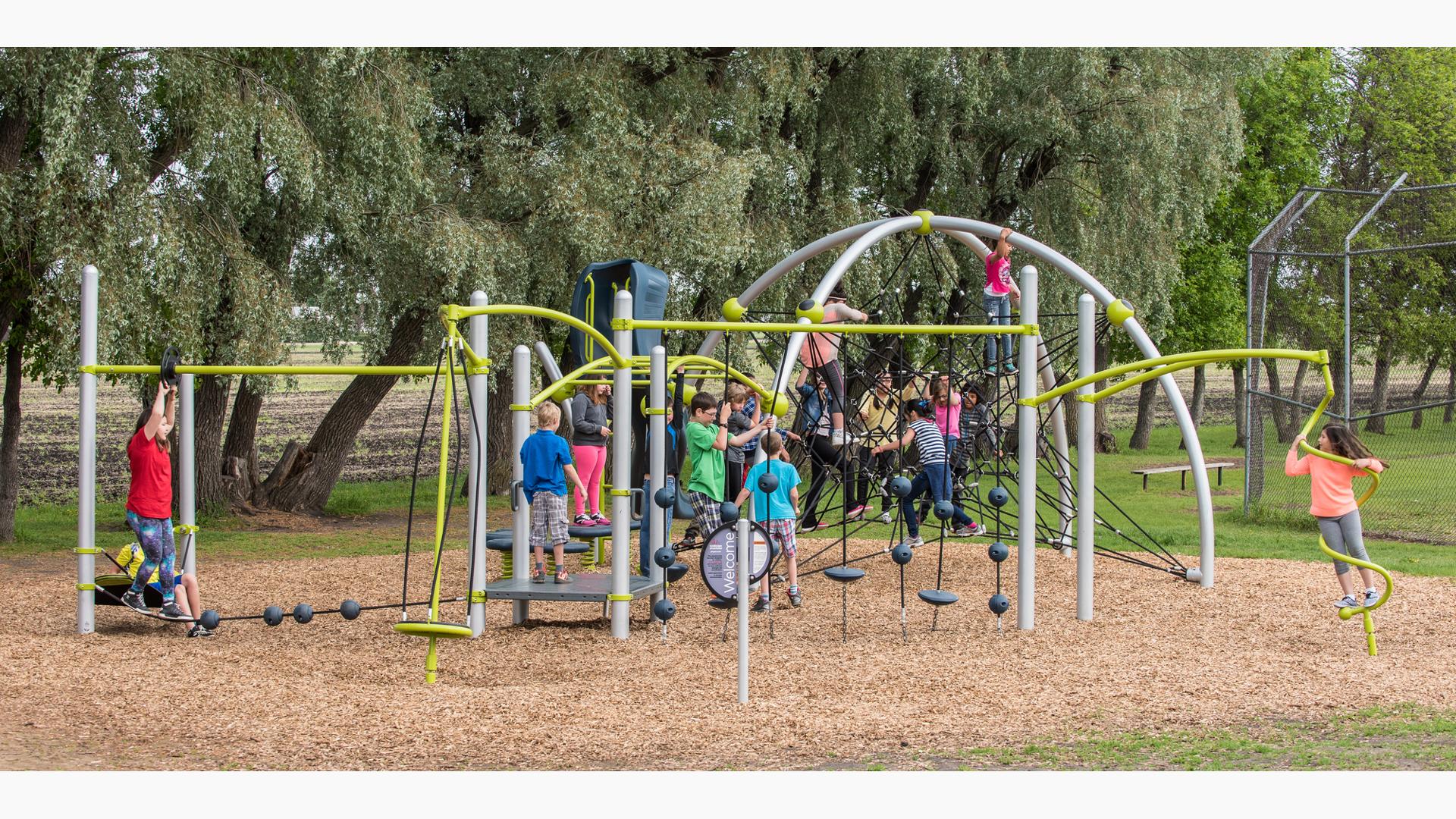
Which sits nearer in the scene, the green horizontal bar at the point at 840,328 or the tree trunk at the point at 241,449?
the green horizontal bar at the point at 840,328

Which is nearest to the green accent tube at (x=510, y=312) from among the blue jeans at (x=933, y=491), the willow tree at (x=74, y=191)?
the blue jeans at (x=933, y=491)

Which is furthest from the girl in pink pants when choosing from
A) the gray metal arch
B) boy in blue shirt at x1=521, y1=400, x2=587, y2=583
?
boy in blue shirt at x1=521, y1=400, x2=587, y2=583

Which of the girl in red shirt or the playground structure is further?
the girl in red shirt

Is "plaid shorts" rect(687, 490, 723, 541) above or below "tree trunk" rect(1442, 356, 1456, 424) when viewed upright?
below

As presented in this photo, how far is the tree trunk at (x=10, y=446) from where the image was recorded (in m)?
12.8

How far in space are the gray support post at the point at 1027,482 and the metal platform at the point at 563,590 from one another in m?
2.23

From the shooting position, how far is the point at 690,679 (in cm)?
671

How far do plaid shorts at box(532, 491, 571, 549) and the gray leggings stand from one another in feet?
15.2

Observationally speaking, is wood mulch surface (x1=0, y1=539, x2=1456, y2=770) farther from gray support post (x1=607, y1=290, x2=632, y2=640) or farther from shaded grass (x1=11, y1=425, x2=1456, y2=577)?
shaded grass (x1=11, y1=425, x2=1456, y2=577)

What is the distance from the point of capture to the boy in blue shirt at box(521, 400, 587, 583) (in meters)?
8.02

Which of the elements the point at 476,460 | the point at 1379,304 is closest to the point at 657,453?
the point at 476,460

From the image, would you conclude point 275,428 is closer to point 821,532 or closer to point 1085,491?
point 821,532

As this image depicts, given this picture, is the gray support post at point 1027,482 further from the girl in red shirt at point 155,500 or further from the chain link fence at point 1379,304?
the chain link fence at point 1379,304

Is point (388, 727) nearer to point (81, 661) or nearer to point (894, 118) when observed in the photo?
point (81, 661)
